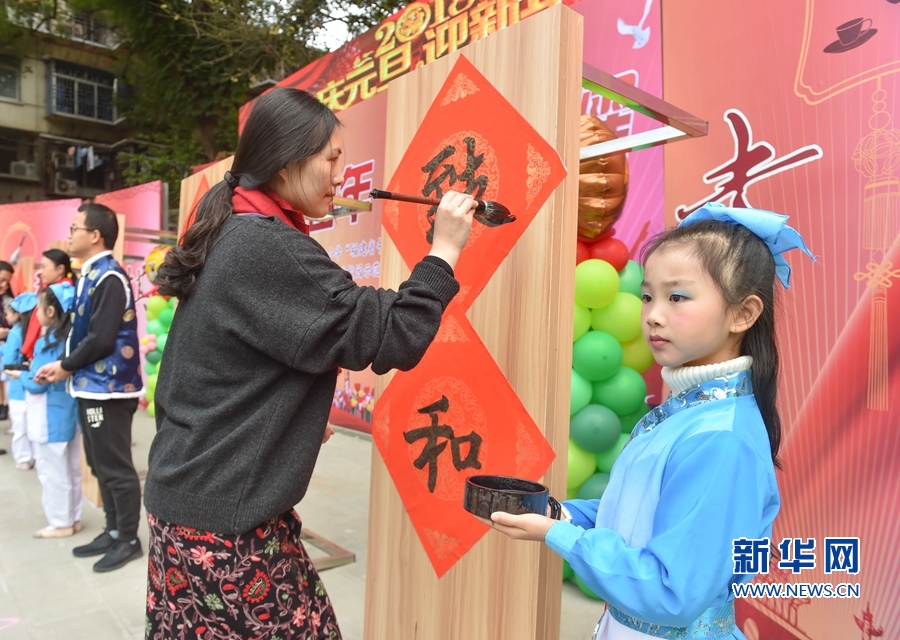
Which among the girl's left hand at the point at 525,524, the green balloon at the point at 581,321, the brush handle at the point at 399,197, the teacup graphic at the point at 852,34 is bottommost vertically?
the girl's left hand at the point at 525,524

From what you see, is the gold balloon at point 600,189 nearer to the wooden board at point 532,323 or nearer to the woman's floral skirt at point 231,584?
the wooden board at point 532,323

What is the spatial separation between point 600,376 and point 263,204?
160cm

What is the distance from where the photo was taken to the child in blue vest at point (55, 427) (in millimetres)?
3189

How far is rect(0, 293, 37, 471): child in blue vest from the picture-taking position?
4.17m

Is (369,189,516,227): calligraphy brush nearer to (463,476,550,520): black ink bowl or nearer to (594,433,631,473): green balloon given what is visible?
(463,476,550,520): black ink bowl

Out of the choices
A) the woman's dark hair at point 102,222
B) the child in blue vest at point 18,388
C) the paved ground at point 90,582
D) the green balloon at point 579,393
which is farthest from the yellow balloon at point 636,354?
the child in blue vest at point 18,388

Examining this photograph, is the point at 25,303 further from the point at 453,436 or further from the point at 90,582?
the point at 453,436

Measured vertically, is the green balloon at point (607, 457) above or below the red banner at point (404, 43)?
below

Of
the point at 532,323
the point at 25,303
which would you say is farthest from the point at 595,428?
the point at 25,303

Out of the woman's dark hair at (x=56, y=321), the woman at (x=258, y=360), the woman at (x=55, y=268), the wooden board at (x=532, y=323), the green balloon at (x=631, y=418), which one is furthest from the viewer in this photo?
the woman at (x=55, y=268)

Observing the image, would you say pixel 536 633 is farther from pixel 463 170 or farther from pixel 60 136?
pixel 60 136

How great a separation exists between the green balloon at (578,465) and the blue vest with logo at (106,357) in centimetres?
193

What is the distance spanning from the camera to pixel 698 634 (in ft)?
3.07

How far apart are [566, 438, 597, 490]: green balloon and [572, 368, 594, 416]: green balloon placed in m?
0.15
